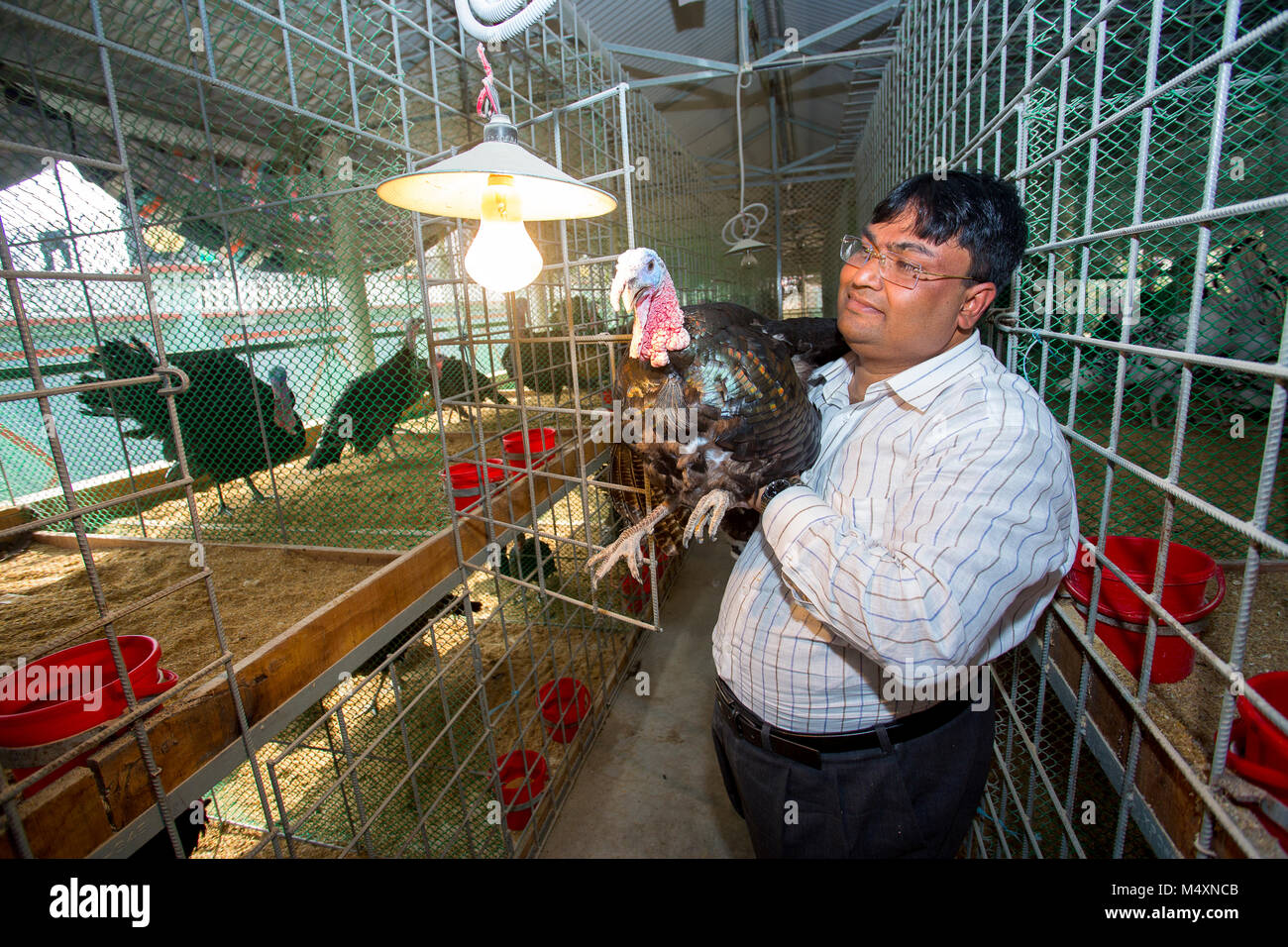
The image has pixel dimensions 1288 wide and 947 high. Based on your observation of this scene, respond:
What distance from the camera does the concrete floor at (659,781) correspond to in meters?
2.53

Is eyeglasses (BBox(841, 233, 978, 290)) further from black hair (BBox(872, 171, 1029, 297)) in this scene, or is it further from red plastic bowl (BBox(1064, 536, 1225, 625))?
red plastic bowl (BBox(1064, 536, 1225, 625))

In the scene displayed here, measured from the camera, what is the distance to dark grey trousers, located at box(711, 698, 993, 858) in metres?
1.22

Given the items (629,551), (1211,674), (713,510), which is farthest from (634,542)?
(1211,674)

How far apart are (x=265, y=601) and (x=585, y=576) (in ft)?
8.14

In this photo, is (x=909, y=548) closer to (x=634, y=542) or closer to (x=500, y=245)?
(x=634, y=542)

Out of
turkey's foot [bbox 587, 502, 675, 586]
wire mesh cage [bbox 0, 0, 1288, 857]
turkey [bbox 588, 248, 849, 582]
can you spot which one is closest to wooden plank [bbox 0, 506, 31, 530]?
wire mesh cage [bbox 0, 0, 1288, 857]

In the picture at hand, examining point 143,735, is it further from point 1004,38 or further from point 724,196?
point 724,196

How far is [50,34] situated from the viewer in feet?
5.89

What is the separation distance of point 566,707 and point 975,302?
8.90 feet

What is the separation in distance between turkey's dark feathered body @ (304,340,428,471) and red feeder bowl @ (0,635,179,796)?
6.85 ft

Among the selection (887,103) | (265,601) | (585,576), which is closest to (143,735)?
(265,601)

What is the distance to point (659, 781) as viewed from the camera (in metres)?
2.84

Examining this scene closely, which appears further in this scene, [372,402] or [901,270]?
[372,402]

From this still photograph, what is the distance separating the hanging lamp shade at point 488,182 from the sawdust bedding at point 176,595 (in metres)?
1.47
